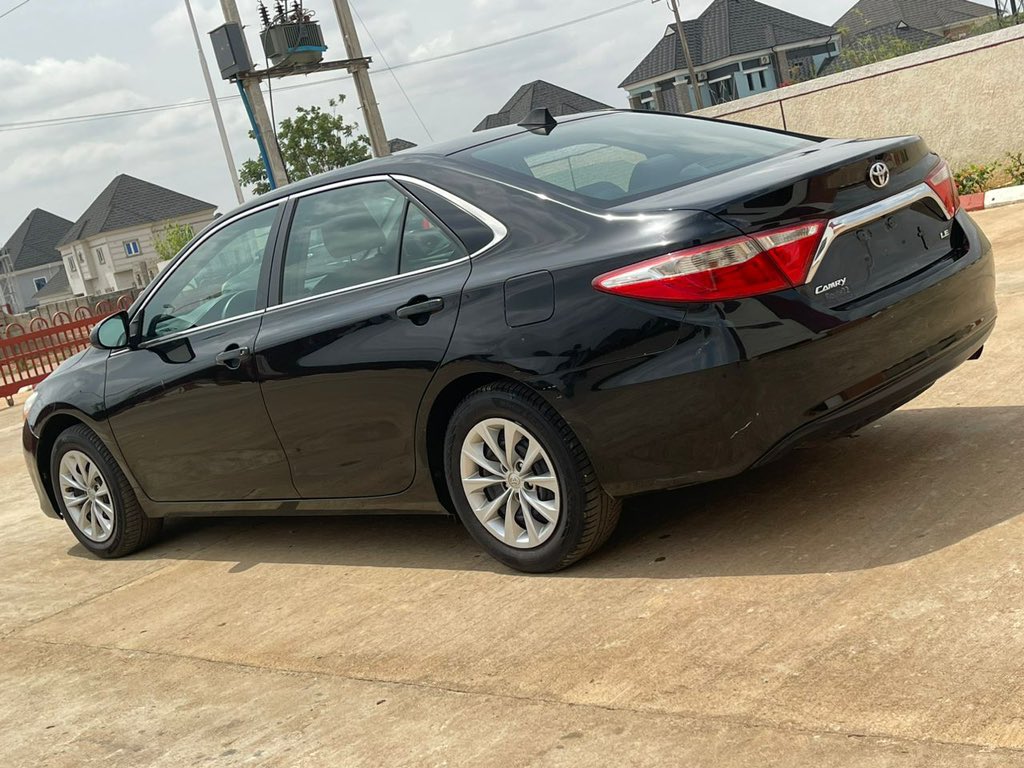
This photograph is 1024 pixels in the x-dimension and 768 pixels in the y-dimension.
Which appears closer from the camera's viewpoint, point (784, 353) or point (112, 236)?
point (784, 353)

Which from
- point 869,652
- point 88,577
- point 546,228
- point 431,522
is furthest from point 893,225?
point 88,577

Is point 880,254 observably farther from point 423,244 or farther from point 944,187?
point 423,244

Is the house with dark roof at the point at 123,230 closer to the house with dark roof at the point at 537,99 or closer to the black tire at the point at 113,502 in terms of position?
the house with dark roof at the point at 537,99

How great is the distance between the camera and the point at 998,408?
542cm

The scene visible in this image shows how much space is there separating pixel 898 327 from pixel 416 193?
5.93ft

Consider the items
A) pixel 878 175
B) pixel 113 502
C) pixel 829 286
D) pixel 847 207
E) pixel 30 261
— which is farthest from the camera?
pixel 30 261

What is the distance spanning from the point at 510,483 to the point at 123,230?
291 ft

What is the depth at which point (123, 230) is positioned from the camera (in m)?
88.6

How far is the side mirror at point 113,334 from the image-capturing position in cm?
611

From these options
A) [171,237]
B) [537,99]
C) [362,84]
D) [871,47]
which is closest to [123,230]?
[171,237]

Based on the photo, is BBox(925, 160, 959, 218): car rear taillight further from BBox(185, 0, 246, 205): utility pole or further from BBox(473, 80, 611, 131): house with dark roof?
BBox(473, 80, 611, 131): house with dark roof

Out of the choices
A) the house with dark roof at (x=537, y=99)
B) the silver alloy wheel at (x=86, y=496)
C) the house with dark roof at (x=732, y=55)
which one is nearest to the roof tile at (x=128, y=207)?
the house with dark roof at (x=537, y=99)

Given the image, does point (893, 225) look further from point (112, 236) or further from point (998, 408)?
point (112, 236)

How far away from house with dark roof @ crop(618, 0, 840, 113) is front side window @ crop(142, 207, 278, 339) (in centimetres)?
6895
